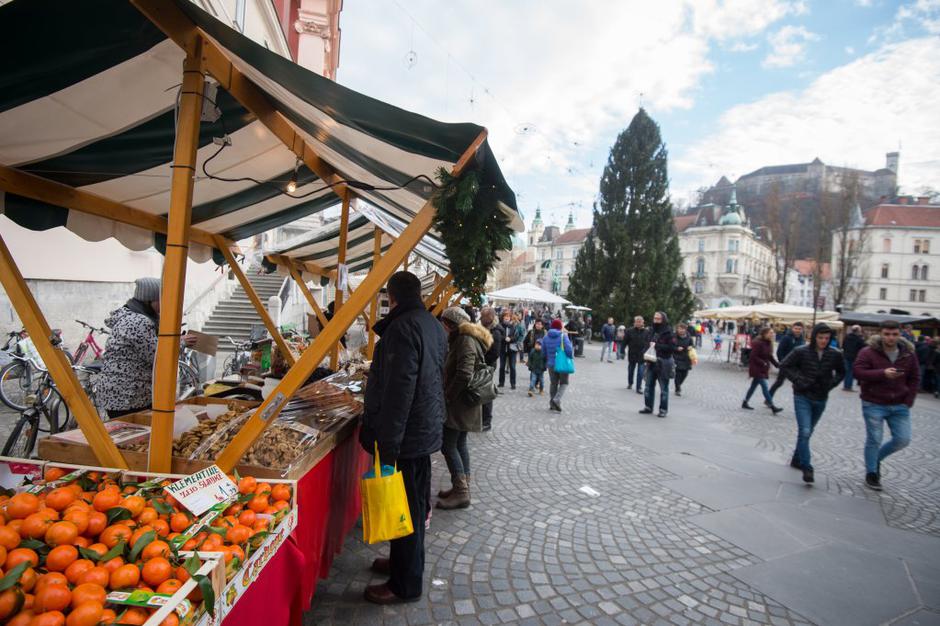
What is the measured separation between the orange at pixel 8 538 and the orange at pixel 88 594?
37 cm

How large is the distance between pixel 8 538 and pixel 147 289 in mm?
2399

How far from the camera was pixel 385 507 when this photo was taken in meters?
2.44

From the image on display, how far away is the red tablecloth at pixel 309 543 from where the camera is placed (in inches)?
74.6

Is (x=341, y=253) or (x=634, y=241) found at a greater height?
(x=634, y=241)

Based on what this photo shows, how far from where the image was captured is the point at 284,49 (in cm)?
1487

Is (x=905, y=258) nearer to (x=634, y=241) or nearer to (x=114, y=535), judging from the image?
(x=634, y=241)

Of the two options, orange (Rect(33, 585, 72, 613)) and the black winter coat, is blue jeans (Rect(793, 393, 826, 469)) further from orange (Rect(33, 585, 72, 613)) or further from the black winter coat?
orange (Rect(33, 585, 72, 613))

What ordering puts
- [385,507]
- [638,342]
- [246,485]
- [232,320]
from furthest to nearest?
[232,320] → [638,342] → [385,507] → [246,485]

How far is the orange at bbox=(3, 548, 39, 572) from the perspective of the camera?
1.42m

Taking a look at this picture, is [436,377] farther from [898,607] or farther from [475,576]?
[898,607]

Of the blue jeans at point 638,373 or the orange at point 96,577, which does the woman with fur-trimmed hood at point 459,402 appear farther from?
the blue jeans at point 638,373

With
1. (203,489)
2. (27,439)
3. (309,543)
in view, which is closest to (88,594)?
(203,489)

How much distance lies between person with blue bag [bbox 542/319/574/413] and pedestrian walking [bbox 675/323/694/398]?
2.66m

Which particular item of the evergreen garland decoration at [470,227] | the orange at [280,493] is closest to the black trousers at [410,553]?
the orange at [280,493]
